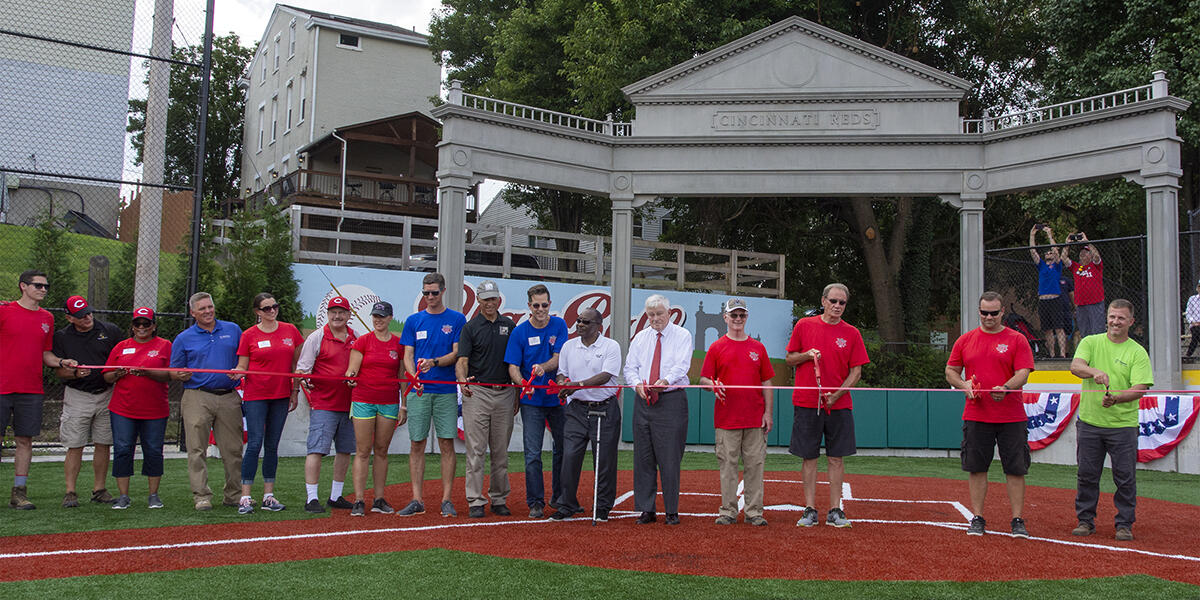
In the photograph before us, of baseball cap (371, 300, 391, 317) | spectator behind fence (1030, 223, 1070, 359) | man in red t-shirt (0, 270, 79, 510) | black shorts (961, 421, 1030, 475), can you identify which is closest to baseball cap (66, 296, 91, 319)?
→ man in red t-shirt (0, 270, 79, 510)

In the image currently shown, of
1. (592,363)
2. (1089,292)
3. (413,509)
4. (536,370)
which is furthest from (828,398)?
(1089,292)

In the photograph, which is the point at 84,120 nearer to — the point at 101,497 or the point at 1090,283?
the point at 101,497

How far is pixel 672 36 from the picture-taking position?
72.0 feet

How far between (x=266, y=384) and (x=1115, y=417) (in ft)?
24.6

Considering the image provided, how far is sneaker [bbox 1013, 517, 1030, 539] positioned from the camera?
770cm

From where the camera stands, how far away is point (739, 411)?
830 cm

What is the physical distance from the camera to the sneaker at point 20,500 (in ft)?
28.0

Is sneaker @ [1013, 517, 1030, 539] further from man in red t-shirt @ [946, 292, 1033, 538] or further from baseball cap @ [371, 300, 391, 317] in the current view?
baseball cap @ [371, 300, 391, 317]

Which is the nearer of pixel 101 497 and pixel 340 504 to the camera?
pixel 340 504

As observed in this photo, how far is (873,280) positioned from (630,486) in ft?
51.3

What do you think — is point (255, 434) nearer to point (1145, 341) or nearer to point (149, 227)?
→ point (149, 227)


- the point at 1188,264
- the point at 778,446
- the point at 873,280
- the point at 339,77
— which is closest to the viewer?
the point at 1188,264

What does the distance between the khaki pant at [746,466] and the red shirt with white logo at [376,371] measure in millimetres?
3033

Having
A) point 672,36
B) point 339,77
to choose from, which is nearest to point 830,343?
point 672,36
